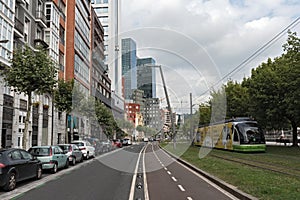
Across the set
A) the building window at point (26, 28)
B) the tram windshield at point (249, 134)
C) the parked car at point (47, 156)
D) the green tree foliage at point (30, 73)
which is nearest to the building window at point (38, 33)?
the building window at point (26, 28)

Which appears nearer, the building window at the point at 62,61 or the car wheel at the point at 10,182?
the car wheel at the point at 10,182

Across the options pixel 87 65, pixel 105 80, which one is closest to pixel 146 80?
pixel 87 65

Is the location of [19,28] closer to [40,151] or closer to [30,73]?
[30,73]

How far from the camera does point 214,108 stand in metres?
57.1

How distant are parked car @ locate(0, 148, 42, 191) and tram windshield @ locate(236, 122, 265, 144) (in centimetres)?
2177

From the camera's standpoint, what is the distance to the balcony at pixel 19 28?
107 feet

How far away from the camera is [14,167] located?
13789 mm

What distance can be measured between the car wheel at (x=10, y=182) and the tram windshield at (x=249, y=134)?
943 inches

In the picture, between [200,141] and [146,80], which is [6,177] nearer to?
[146,80]

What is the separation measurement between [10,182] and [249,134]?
80.7 ft

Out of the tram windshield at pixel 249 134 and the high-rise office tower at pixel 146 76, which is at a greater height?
the high-rise office tower at pixel 146 76

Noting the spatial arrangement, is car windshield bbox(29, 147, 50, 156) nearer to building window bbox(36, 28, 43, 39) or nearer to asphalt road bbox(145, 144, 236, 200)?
asphalt road bbox(145, 144, 236, 200)

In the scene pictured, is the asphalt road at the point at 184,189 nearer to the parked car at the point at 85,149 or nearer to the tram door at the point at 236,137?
the parked car at the point at 85,149

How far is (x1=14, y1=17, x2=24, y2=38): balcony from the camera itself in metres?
32.7
